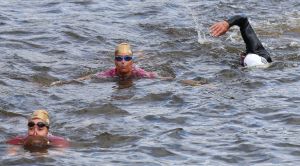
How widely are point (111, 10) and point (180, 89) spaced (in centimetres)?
868

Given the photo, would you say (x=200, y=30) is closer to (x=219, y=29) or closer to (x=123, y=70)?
(x=219, y=29)

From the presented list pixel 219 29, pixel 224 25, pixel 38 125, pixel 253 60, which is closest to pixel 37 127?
pixel 38 125

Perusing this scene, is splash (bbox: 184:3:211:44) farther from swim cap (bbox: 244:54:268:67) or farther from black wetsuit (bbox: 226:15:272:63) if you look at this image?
swim cap (bbox: 244:54:268:67)

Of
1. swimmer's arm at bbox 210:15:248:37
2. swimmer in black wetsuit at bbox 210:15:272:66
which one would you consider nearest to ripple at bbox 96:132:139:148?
swimmer's arm at bbox 210:15:248:37

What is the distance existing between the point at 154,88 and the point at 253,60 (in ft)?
7.64

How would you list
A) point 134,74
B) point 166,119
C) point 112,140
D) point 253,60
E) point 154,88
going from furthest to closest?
1. point 253,60
2. point 134,74
3. point 154,88
4. point 166,119
5. point 112,140

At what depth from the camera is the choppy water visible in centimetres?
962

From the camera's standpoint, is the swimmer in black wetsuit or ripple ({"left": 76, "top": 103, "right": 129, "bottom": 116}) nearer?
ripple ({"left": 76, "top": 103, "right": 129, "bottom": 116})

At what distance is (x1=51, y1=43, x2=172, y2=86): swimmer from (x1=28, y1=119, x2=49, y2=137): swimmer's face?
3708 millimetres

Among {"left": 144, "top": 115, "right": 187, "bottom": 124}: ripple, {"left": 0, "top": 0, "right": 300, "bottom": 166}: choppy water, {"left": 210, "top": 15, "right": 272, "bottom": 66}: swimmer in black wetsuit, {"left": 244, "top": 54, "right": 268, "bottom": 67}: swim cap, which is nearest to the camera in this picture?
{"left": 0, "top": 0, "right": 300, "bottom": 166}: choppy water

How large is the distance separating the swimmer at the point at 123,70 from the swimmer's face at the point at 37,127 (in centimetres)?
371

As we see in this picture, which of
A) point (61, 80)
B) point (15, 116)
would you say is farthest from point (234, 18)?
point (15, 116)

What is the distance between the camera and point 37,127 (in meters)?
9.55

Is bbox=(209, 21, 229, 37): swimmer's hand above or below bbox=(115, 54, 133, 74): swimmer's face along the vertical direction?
above
